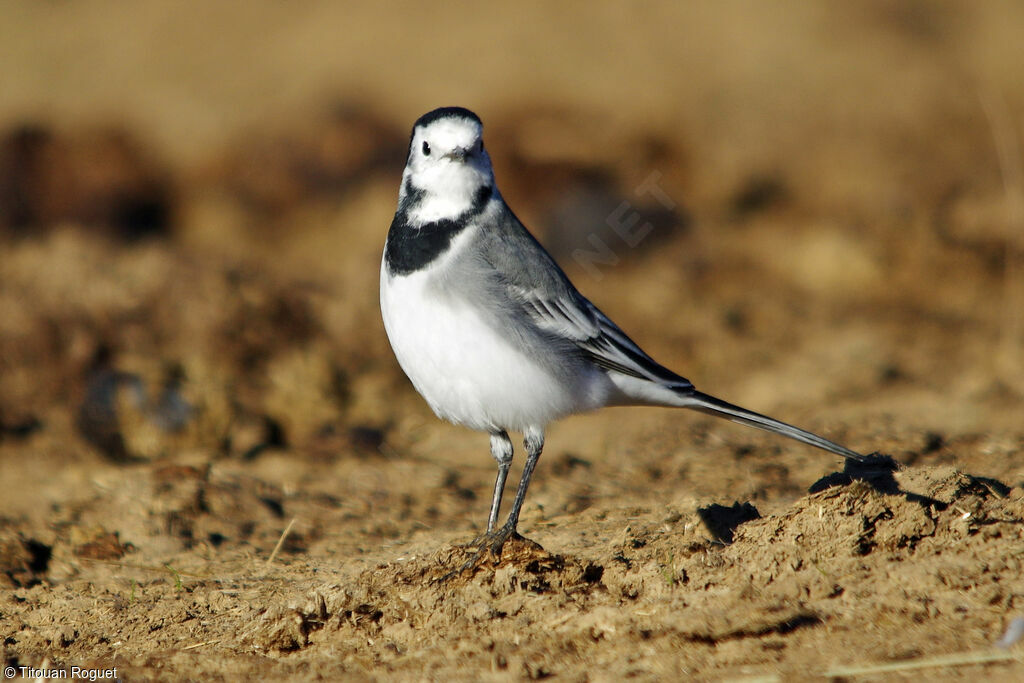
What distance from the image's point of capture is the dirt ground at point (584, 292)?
436cm

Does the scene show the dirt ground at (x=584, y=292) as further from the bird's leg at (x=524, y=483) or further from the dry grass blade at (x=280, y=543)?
the bird's leg at (x=524, y=483)

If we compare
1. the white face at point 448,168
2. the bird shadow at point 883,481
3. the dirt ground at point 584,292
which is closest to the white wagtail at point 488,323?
the white face at point 448,168

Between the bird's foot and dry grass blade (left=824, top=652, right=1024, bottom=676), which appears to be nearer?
dry grass blade (left=824, top=652, right=1024, bottom=676)

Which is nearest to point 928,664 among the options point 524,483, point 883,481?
point 883,481

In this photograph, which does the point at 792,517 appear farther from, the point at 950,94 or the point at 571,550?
the point at 950,94

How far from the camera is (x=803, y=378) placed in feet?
31.1

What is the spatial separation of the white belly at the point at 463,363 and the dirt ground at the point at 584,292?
0.69m

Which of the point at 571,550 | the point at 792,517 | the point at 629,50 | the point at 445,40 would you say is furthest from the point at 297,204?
the point at 792,517

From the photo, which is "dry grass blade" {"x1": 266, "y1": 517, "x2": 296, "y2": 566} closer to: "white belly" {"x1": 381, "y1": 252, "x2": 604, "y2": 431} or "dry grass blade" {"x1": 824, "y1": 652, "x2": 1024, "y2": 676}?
"white belly" {"x1": 381, "y1": 252, "x2": 604, "y2": 431}

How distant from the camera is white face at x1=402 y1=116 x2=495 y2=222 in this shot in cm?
517

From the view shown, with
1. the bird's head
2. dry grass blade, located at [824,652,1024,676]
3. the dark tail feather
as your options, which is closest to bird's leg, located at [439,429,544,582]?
the dark tail feather

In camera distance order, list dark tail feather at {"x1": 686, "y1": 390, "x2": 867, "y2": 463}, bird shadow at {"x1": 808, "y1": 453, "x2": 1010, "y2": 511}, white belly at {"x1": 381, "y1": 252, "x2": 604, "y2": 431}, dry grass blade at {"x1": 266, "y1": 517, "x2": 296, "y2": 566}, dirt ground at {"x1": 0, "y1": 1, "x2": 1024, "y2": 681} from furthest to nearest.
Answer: dry grass blade at {"x1": 266, "y1": 517, "x2": 296, "y2": 566} → dark tail feather at {"x1": 686, "y1": 390, "x2": 867, "y2": 463} → white belly at {"x1": 381, "y1": 252, "x2": 604, "y2": 431} → bird shadow at {"x1": 808, "y1": 453, "x2": 1010, "y2": 511} → dirt ground at {"x1": 0, "y1": 1, "x2": 1024, "y2": 681}

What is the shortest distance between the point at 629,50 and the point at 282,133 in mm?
6108

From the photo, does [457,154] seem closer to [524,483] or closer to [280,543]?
[524,483]
